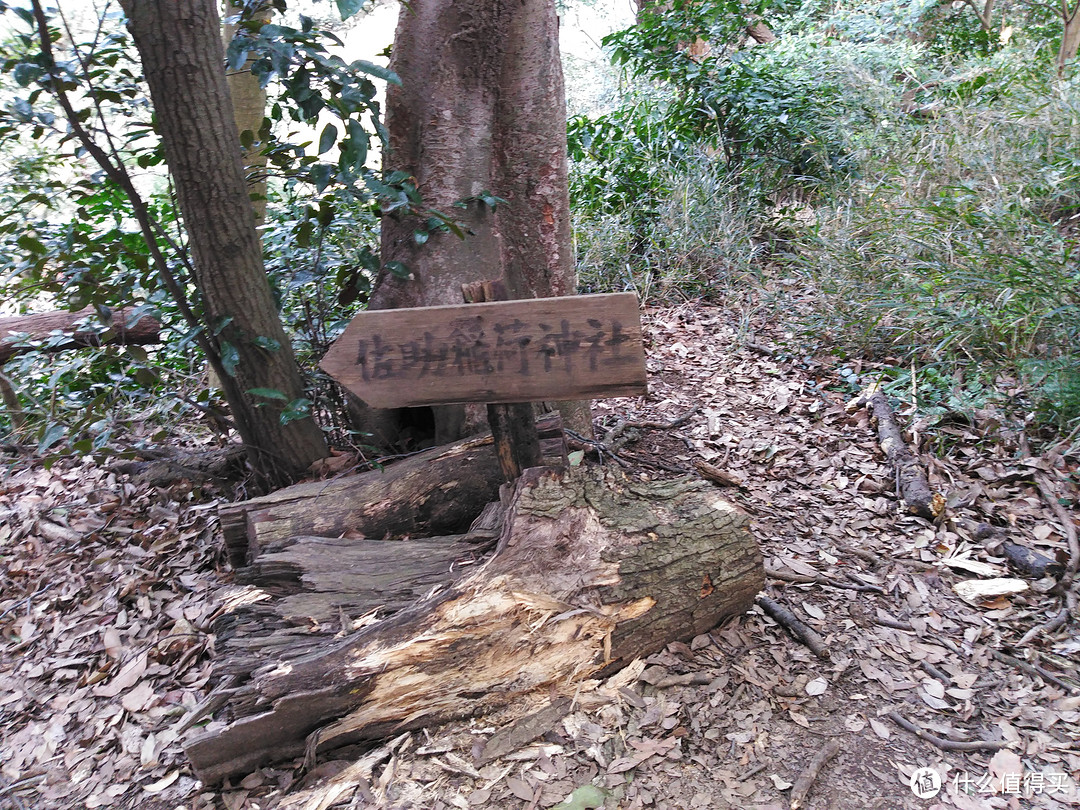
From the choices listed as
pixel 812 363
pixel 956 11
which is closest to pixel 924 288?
pixel 812 363

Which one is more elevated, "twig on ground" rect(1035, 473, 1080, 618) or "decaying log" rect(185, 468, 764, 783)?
"decaying log" rect(185, 468, 764, 783)

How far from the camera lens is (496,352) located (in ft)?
6.67

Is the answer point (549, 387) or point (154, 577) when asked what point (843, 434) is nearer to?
point (549, 387)

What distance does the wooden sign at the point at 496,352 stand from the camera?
1989 mm

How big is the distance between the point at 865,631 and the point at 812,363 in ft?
7.01

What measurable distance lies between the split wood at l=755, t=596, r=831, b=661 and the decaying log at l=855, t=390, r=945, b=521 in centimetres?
95

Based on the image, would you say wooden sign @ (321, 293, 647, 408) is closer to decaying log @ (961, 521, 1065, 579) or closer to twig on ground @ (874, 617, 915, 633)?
twig on ground @ (874, 617, 915, 633)

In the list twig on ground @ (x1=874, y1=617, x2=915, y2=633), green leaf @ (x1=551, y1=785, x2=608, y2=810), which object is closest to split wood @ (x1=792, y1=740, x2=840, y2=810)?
green leaf @ (x1=551, y1=785, x2=608, y2=810)

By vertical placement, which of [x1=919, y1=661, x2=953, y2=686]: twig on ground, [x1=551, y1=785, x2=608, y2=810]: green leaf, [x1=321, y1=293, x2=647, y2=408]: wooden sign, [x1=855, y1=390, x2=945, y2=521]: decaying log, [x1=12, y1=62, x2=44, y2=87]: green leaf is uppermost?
[x1=12, y1=62, x2=44, y2=87]: green leaf

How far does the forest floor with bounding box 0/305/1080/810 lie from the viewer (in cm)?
199

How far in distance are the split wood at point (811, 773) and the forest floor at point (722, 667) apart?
0.01 meters

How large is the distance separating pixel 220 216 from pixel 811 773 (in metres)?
2.56

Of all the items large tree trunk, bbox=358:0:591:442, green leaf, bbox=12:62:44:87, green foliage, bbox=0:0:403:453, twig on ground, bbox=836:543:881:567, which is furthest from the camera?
large tree trunk, bbox=358:0:591:442

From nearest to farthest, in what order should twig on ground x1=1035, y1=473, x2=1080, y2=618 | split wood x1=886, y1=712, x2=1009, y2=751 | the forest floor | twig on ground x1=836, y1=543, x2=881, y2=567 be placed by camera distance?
1. the forest floor
2. split wood x1=886, y1=712, x2=1009, y2=751
3. twig on ground x1=1035, y1=473, x2=1080, y2=618
4. twig on ground x1=836, y1=543, x2=881, y2=567
